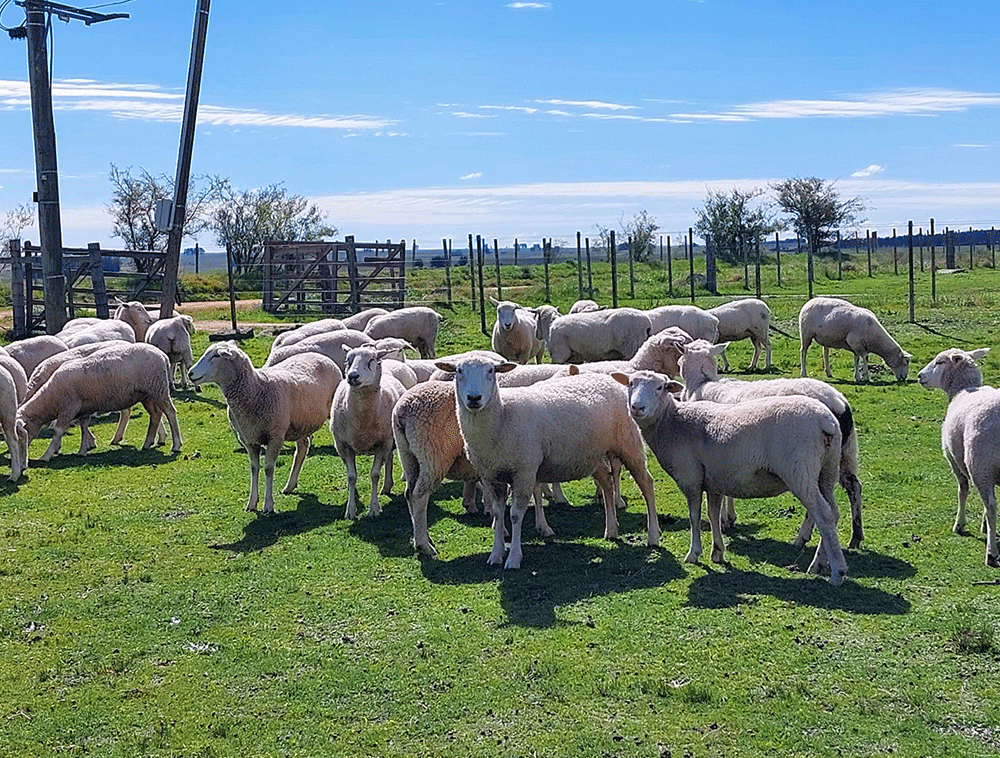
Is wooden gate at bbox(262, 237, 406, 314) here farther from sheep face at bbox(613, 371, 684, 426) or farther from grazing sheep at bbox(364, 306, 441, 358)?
sheep face at bbox(613, 371, 684, 426)

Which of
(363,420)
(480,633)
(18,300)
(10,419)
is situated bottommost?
(480,633)

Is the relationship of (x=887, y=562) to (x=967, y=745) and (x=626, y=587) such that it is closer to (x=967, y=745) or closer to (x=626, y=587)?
(x=626, y=587)

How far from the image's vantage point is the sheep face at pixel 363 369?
10.3 meters

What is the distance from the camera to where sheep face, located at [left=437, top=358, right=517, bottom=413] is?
8383 millimetres

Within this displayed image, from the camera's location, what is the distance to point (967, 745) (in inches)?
203

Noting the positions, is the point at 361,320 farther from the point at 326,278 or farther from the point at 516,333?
the point at 326,278

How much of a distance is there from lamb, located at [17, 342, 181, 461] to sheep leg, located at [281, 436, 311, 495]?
304 centimetres

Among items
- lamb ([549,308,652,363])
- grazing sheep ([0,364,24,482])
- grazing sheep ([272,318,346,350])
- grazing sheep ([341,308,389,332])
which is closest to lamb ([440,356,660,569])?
grazing sheep ([0,364,24,482])

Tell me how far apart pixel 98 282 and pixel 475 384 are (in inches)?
709

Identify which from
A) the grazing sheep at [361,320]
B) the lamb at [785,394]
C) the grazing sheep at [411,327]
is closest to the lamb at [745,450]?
the lamb at [785,394]

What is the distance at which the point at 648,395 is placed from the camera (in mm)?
8422

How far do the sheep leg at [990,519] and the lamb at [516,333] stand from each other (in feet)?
38.1

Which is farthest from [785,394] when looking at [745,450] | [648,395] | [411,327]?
[411,327]

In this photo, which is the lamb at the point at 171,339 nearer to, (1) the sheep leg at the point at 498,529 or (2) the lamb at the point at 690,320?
(2) the lamb at the point at 690,320
